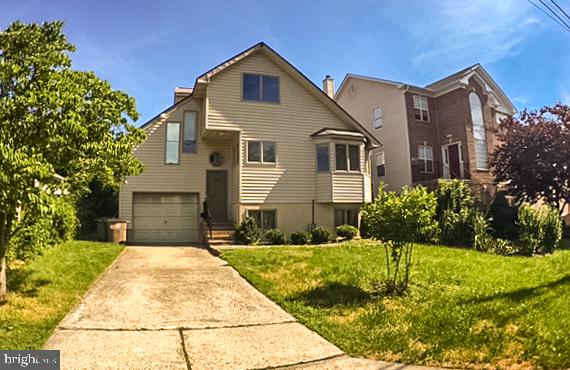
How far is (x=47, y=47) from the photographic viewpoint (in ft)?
22.6

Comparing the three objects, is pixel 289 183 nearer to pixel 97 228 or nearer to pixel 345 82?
pixel 97 228

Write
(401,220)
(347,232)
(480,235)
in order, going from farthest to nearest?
1. (347,232)
2. (480,235)
3. (401,220)

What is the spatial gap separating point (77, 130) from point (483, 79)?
89.1 ft

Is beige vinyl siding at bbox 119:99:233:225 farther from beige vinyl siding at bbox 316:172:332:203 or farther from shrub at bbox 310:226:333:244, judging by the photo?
shrub at bbox 310:226:333:244

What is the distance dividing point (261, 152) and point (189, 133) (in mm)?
3736

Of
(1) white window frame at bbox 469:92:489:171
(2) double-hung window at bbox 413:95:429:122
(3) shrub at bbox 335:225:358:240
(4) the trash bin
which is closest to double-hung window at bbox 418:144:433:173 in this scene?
(2) double-hung window at bbox 413:95:429:122

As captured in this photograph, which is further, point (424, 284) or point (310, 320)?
point (424, 284)

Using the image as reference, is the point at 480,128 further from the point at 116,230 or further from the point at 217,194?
the point at 116,230

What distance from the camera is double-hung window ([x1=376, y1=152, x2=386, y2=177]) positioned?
85.3 feet

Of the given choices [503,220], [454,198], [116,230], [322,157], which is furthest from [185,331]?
[503,220]

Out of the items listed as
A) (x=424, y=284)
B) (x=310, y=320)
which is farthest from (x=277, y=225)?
(x=310, y=320)

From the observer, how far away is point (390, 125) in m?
25.8

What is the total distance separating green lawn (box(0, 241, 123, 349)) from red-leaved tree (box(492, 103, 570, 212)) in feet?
64.8

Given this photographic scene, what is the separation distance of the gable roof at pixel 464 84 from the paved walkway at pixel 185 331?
813 inches
